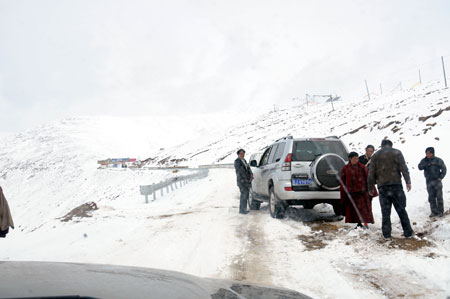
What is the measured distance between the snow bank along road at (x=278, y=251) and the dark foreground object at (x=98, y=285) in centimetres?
196

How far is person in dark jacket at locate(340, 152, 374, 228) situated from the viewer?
694 centimetres

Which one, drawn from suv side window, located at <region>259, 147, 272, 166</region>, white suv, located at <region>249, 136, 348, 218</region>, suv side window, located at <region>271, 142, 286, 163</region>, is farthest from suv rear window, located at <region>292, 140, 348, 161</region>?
suv side window, located at <region>259, 147, 272, 166</region>

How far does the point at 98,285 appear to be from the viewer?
5.70 feet

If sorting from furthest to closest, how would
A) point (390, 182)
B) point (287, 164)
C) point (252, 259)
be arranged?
point (287, 164) < point (390, 182) < point (252, 259)

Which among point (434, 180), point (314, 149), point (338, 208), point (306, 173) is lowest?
point (338, 208)

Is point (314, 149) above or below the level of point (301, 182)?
above

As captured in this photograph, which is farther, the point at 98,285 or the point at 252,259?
the point at 252,259

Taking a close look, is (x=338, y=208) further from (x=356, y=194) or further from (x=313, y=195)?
(x=356, y=194)

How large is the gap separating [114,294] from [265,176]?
27.1 feet

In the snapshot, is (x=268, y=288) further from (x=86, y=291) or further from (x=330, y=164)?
(x=330, y=164)

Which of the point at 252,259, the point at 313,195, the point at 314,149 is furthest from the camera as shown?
the point at 314,149

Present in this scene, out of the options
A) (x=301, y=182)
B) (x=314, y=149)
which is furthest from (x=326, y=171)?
(x=314, y=149)

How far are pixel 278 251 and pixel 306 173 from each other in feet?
9.02

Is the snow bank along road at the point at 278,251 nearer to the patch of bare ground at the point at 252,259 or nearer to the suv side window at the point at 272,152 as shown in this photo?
the patch of bare ground at the point at 252,259
